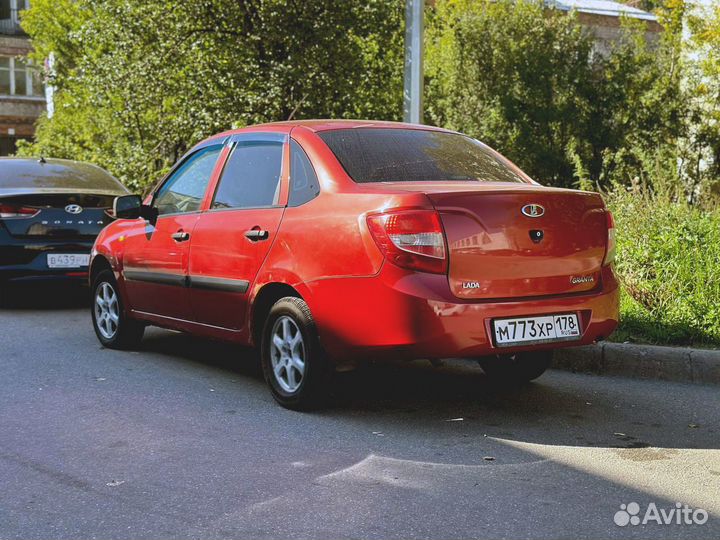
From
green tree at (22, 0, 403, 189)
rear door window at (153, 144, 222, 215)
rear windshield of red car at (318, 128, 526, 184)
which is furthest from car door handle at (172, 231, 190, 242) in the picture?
green tree at (22, 0, 403, 189)

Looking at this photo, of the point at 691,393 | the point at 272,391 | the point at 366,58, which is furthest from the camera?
the point at 366,58

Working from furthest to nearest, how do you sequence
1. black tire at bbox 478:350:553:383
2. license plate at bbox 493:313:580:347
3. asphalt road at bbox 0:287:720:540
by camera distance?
black tire at bbox 478:350:553:383, license plate at bbox 493:313:580:347, asphalt road at bbox 0:287:720:540

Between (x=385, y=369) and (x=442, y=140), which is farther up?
(x=442, y=140)

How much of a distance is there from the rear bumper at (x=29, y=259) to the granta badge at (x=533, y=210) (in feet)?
19.5

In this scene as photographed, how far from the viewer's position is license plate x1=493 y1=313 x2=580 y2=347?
4812mm

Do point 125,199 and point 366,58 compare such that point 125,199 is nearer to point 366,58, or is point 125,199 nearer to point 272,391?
point 272,391

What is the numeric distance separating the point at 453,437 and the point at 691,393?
6.29ft

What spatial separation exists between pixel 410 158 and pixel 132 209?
7.72ft

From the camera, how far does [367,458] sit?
14.6 ft

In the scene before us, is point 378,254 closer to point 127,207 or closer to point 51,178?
point 127,207

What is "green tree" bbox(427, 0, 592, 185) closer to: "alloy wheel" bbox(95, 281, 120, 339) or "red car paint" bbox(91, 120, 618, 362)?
"alloy wheel" bbox(95, 281, 120, 339)

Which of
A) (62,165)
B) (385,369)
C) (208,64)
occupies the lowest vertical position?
(385,369)

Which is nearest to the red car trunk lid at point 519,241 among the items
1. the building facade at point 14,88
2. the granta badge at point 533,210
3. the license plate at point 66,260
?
the granta badge at point 533,210

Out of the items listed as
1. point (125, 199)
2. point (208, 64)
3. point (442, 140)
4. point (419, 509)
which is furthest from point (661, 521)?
point (208, 64)
